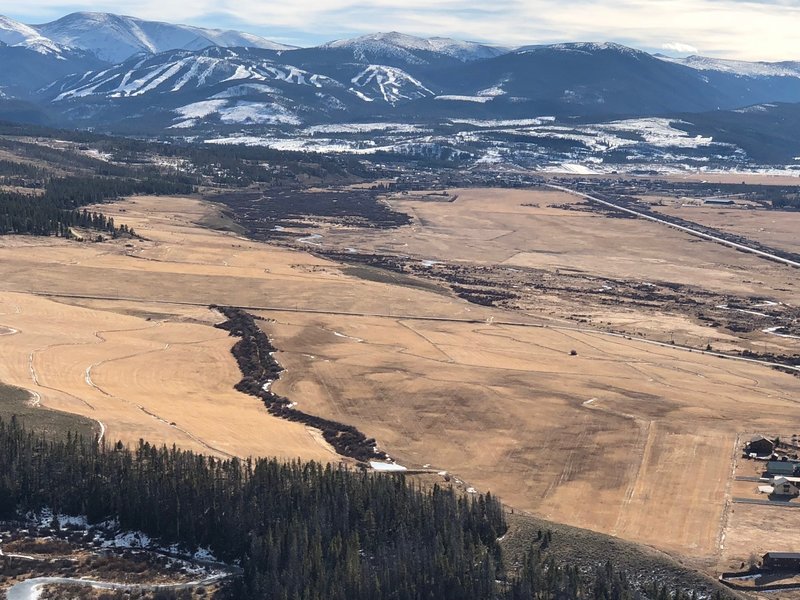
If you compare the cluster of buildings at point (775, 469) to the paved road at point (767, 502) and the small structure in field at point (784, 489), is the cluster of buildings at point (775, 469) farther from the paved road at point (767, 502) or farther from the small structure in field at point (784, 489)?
the paved road at point (767, 502)

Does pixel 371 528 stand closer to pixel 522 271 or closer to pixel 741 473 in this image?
pixel 741 473

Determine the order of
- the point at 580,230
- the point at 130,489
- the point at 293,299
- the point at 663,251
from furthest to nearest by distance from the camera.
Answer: the point at 580,230 → the point at 663,251 → the point at 293,299 → the point at 130,489

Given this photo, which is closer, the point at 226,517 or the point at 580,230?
the point at 226,517

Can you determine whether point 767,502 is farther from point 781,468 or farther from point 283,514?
point 283,514

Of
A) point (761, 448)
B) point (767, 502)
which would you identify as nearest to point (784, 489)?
point (767, 502)

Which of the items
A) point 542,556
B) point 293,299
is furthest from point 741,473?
point 293,299

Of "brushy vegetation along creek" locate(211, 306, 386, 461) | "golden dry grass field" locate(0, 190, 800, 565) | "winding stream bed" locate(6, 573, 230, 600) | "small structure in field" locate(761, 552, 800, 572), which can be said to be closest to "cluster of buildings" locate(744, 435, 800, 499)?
"golden dry grass field" locate(0, 190, 800, 565)
